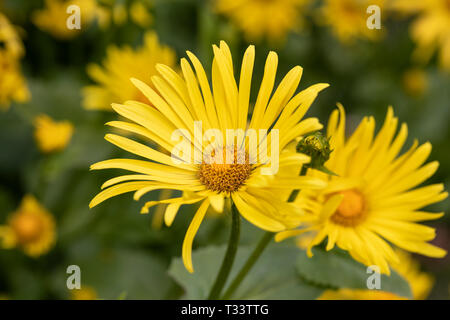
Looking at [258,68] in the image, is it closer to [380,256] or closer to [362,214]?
[362,214]

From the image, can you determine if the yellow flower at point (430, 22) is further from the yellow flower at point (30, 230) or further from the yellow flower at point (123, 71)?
the yellow flower at point (30, 230)

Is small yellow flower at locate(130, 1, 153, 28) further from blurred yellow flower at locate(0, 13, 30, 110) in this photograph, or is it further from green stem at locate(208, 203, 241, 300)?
green stem at locate(208, 203, 241, 300)

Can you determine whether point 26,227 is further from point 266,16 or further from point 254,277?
point 266,16

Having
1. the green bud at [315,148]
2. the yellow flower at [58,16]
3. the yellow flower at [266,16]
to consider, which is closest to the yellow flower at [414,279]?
the green bud at [315,148]

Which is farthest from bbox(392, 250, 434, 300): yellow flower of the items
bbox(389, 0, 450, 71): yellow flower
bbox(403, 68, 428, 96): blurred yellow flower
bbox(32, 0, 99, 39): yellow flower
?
bbox(32, 0, 99, 39): yellow flower

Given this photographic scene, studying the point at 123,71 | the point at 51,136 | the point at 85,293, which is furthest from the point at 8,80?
the point at 85,293

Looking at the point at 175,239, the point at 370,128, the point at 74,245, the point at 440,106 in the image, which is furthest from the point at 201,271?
the point at 440,106

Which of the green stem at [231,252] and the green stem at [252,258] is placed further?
the green stem at [252,258]

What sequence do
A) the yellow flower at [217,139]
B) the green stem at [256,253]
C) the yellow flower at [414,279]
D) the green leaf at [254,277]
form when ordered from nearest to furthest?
1. the yellow flower at [217,139]
2. the green stem at [256,253]
3. the green leaf at [254,277]
4. the yellow flower at [414,279]
